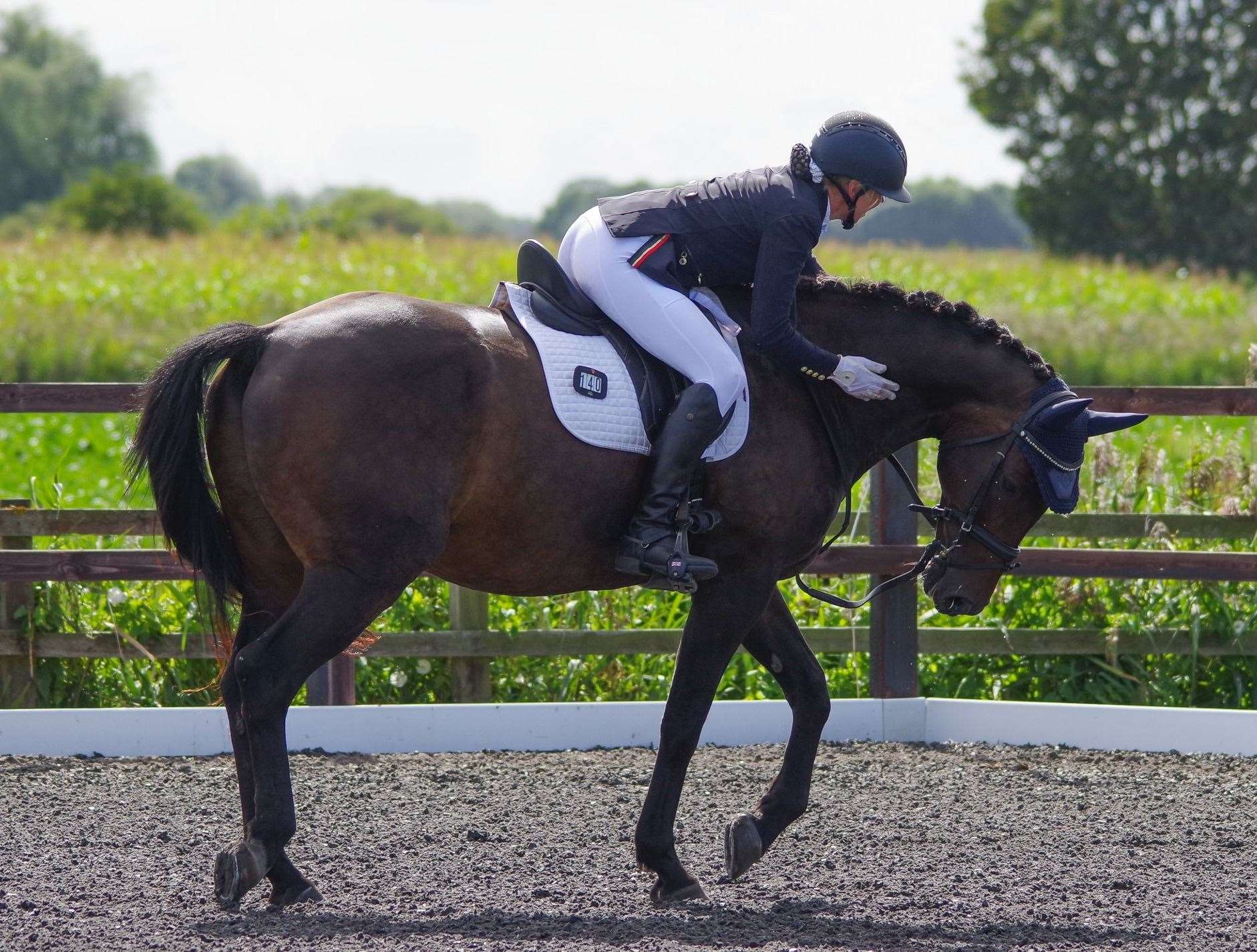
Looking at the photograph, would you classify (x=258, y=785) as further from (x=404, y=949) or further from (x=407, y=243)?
(x=407, y=243)

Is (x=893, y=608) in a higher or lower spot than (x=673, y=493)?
lower

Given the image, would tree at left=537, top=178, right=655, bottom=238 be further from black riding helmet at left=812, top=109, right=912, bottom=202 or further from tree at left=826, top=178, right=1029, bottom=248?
black riding helmet at left=812, top=109, right=912, bottom=202

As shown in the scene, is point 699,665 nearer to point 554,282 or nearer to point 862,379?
point 862,379

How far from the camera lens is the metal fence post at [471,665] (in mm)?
6453

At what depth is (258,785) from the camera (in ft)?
12.6

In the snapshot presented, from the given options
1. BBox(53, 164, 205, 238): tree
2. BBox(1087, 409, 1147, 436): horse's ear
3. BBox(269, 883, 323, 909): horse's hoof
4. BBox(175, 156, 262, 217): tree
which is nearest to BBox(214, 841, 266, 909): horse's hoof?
BBox(269, 883, 323, 909): horse's hoof

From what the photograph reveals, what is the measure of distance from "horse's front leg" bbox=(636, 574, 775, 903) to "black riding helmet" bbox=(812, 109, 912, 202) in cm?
126

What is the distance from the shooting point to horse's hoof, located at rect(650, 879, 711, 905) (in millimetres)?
4035

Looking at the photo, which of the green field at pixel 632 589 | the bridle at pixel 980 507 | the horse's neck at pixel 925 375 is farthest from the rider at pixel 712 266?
the green field at pixel 632 589

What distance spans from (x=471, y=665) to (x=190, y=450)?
9.62 feet

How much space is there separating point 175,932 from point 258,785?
441 millimetres

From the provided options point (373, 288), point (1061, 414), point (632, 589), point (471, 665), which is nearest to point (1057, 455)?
point (1061, 414)

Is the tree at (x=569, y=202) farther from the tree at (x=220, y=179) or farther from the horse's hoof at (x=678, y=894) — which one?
the horse's hoof at (x=678, y=894)

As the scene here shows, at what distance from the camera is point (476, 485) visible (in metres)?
3.92
